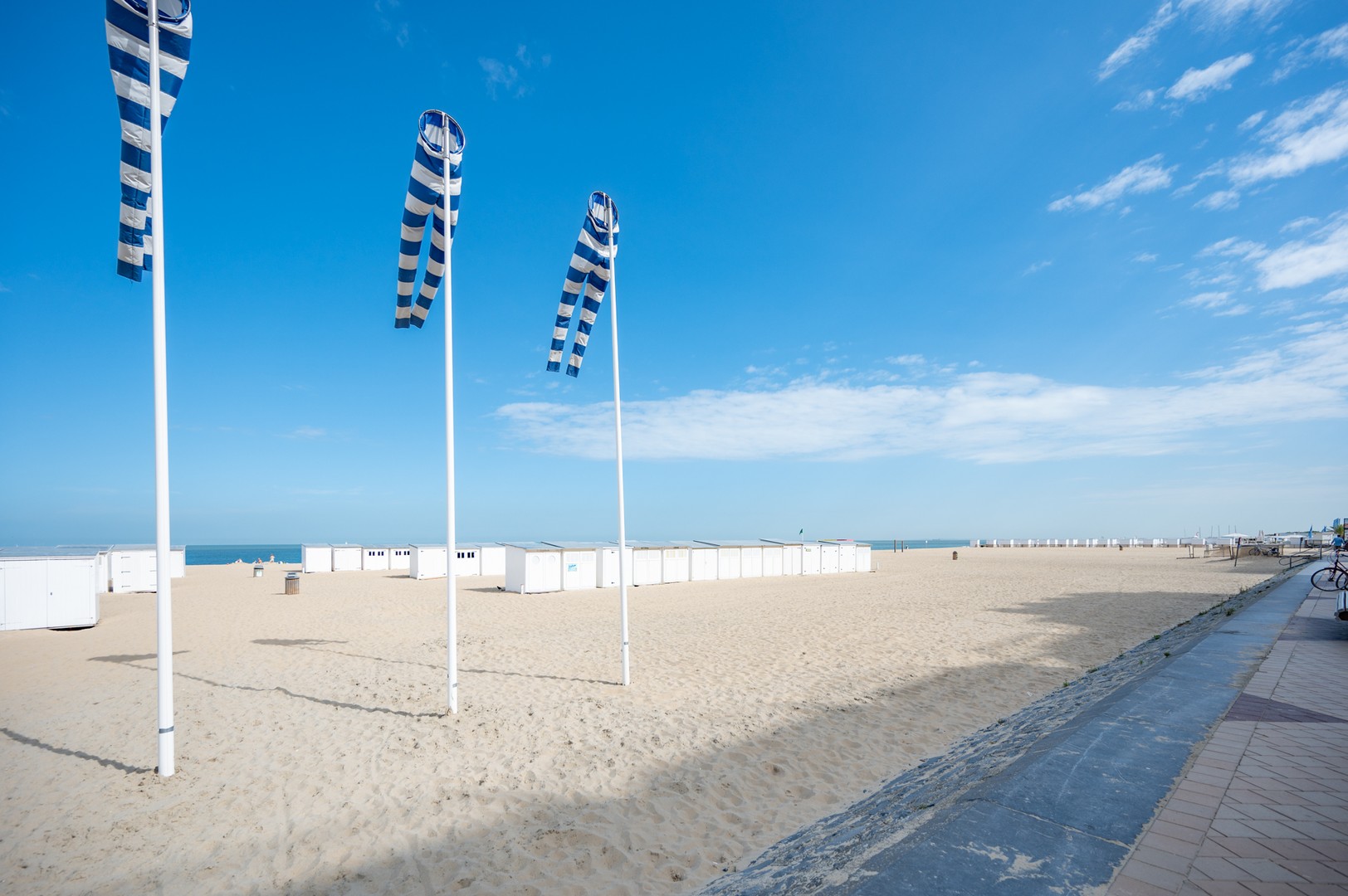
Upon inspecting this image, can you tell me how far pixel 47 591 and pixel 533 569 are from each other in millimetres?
15841

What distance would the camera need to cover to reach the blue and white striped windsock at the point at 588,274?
38.2 ft

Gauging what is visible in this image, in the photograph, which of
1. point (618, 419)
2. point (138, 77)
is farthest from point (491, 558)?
point (138, 77)

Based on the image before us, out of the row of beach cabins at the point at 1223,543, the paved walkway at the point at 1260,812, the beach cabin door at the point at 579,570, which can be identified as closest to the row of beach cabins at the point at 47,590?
the beach cabin door at the point at 579,570

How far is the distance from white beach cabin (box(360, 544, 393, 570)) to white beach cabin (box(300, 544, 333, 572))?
192 cm

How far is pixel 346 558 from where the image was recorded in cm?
4094

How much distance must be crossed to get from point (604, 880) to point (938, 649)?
11288mm

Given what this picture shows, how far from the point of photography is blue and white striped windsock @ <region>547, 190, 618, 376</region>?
38.2 ft

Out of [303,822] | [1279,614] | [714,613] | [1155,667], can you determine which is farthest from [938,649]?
[303,822]

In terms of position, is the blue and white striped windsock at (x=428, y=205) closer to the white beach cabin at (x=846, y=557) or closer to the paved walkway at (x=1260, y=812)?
the paved walkway at (x=1260, y=812)

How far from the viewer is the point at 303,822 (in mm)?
6426

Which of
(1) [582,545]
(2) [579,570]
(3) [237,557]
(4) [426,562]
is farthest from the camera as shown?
(3) [237,557]

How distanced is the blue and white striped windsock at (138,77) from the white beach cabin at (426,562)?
29.7 m

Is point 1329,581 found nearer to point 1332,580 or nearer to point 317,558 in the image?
point 1332,580

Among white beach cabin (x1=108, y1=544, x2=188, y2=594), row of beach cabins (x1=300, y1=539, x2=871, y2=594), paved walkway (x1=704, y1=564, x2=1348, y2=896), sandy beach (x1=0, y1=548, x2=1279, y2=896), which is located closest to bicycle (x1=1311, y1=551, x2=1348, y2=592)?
sandy beach (x1=0, y1=548, x2=1279, y2=896)
